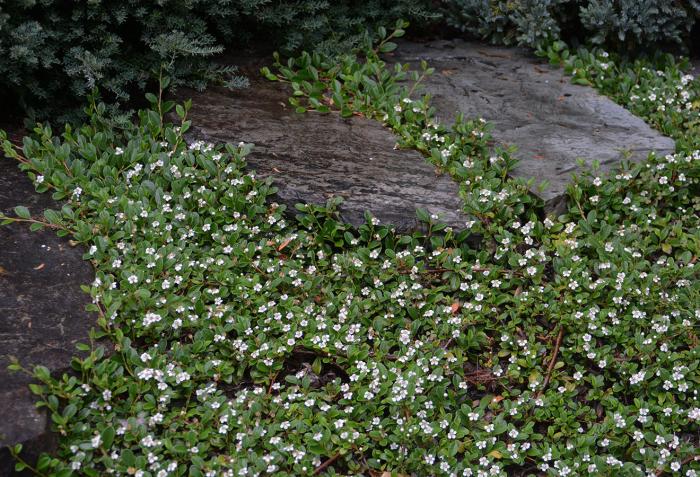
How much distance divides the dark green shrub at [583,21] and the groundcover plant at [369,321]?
1322 mm

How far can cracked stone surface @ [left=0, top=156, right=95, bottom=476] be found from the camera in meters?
3.05

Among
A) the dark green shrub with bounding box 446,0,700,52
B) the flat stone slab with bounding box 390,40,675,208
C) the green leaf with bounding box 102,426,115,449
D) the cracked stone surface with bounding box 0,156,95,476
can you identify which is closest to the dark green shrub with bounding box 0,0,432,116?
the cracked stone surface with bounding box 0,156,95,476

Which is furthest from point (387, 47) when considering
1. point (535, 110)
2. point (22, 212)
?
point (22, 212)

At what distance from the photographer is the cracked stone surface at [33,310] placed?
305 centimetres

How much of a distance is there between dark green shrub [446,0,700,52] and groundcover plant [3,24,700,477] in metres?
1.32

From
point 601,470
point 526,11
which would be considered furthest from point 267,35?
point 601,470

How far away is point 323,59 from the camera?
18.1 ft

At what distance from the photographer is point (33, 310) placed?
3.56 metres

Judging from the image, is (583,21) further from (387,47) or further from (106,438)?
(106,438)

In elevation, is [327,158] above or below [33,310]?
above

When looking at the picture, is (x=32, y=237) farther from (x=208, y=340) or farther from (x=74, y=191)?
(x=208, y=340)

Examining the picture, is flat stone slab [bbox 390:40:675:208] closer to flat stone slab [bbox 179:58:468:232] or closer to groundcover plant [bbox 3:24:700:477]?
groundcover plant [bbox 3:24:700:477]

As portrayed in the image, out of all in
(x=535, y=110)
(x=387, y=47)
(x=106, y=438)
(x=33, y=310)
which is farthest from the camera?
(x=387, y=47)

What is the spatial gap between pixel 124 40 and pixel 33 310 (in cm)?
225
